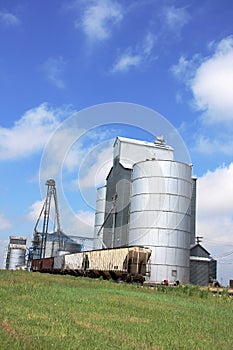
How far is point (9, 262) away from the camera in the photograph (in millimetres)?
123438

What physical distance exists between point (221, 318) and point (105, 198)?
2124 inches

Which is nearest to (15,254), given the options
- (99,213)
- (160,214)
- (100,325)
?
(99,213)

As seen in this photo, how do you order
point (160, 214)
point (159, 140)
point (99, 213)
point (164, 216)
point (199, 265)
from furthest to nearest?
point (99, 213)
point (159, 140)
point (199, 265)
point (160, 214)
point (164, 216)

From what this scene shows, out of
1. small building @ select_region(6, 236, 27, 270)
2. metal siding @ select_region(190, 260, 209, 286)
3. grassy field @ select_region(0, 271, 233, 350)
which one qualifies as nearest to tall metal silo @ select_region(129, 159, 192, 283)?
metal siding @ select_region(190, 260, 209, 286)

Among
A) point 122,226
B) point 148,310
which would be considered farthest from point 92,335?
point 122,226

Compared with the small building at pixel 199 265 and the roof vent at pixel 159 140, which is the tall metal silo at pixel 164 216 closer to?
the small building at pixel 199 265

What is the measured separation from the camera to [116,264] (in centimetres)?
4353

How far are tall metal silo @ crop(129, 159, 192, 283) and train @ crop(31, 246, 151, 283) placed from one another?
12.0 ft

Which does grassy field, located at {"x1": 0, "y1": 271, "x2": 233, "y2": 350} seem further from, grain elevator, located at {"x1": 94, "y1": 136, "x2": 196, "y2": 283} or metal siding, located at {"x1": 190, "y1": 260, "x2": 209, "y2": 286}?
metal siding, located at {"x1": 190, "y1": 260, "x2": 209, "y2": 286}

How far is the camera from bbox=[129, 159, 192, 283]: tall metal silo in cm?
4772

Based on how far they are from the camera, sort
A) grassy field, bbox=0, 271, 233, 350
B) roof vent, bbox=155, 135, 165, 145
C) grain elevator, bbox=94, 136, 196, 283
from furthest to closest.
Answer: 1. roof vent, bbox=155, 135, 165, 145
2. grain elevator, bbox=94, 136, 196, 283
3. grassy field, bbox=0, 271, 233, 350

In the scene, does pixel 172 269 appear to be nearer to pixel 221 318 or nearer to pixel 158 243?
pixel 158 243

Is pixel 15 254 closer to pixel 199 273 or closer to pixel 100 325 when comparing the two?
pixel 199 273

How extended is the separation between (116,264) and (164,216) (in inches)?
362
